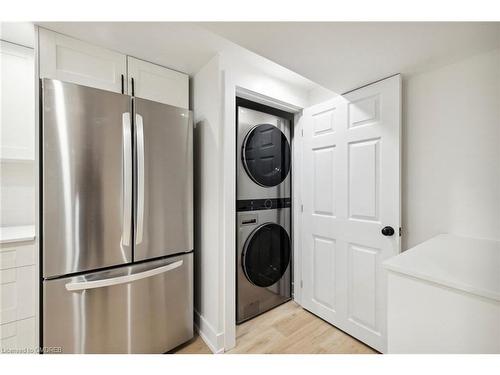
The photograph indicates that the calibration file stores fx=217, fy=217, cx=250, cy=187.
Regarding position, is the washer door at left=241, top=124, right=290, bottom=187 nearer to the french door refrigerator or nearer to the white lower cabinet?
the french door refrigerator

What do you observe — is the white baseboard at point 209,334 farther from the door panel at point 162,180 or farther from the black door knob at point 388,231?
the black door knob at point 388,231

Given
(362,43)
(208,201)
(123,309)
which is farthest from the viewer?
(208,201)

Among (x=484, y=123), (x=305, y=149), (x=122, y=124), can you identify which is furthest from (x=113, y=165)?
(x=484, y=123)

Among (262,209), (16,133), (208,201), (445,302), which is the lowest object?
(445,302)

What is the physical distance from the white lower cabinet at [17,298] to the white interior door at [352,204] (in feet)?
6.62

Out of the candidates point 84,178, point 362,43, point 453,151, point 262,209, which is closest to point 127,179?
point 84,178

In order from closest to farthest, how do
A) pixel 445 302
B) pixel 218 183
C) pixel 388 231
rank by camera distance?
pixel 445 302
pixel 388 231
pixel 218 183

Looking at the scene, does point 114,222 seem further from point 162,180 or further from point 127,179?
point 162,180

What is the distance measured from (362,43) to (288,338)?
6.81ft

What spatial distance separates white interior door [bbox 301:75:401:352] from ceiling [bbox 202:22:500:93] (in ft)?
0.77

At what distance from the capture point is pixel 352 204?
170 centimetres

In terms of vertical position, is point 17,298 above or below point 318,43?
below

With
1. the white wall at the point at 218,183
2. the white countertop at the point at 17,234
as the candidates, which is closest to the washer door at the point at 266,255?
the white wall at the point at 218,183

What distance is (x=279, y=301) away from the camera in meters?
2.24
